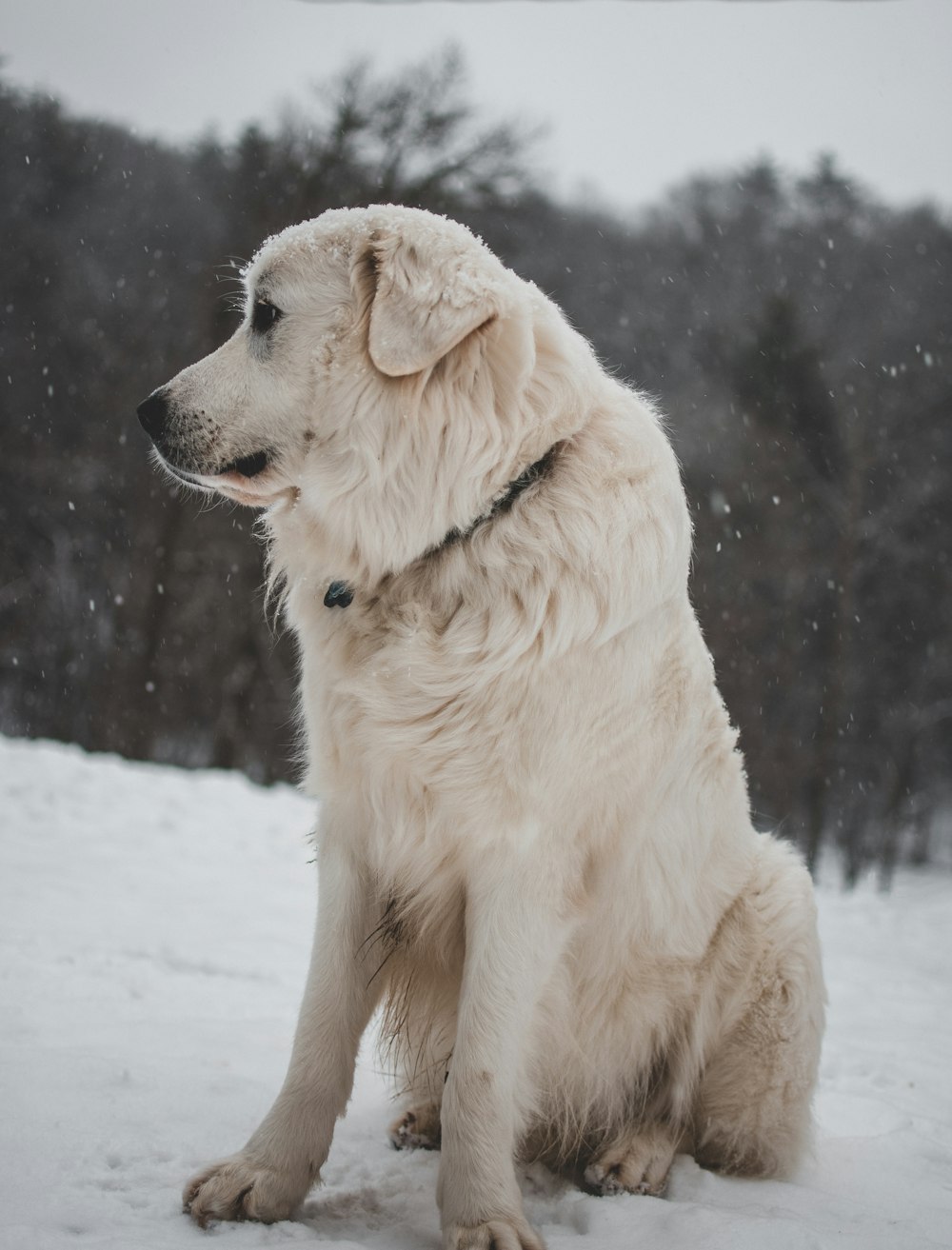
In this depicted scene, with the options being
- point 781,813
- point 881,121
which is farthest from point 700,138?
point 781,813

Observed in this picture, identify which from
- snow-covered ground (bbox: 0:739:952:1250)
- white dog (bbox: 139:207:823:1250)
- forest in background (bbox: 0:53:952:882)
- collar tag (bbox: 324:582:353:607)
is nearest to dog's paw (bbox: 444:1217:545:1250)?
white dog (bbox: 139:207:823:1250)

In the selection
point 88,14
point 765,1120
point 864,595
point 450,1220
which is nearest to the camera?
point 450,1220

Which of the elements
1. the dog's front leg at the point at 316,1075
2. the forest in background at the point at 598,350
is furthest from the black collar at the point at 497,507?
the forest in background at the point at 598,350

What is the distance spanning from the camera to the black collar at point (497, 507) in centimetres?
207

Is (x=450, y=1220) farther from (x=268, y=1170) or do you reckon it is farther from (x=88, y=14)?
(x=88, y=14)

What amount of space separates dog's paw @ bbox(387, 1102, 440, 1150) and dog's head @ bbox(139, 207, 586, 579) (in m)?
1.43

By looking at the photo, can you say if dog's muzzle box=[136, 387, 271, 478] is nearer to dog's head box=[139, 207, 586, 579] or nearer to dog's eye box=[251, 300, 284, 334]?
dog's head box=[139, 207, 586, 579]

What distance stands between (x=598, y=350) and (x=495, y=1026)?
34.7ft

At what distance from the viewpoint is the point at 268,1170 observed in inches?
74.1

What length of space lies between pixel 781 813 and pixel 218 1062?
548 inches

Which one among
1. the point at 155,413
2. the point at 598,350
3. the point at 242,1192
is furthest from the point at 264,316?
the point at 598,350

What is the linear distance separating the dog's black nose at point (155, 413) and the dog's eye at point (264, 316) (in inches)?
11.3

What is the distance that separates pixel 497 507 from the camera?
2.08 meters

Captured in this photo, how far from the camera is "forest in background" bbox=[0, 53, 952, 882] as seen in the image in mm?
11625
